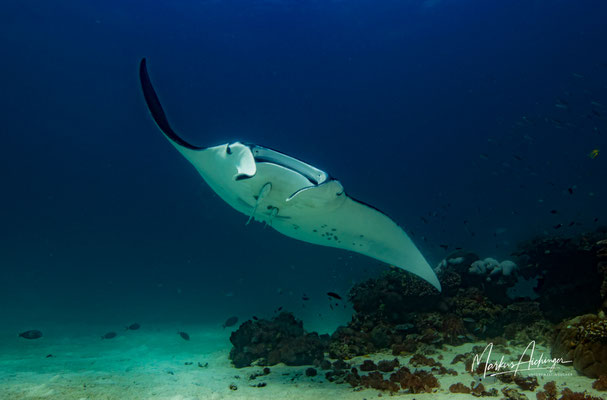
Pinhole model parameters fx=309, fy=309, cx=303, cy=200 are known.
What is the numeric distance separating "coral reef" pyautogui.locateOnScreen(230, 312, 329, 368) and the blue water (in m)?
8.28

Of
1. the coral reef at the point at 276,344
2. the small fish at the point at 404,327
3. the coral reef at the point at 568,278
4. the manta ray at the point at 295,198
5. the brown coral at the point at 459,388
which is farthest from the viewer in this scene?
the small fish at the point at 404,327

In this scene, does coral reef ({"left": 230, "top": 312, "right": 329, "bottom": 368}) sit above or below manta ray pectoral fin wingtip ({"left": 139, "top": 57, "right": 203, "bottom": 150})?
below

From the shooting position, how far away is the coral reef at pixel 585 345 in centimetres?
362

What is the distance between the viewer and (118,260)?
1838 inches

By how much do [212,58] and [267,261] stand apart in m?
28.5

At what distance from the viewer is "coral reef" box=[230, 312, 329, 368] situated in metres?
6.14

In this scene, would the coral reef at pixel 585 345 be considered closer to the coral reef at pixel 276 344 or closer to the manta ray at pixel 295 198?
the manta ray at pixel 295 198

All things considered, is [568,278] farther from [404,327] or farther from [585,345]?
[585,345]

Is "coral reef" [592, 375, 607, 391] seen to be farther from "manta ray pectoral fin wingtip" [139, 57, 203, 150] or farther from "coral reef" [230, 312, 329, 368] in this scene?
"manta ray pectoral fin wingtip" [139, 57, 203, 150]

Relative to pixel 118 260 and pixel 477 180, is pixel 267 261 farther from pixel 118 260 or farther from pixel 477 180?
pixel 477 180

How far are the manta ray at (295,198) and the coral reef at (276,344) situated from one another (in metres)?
2.26

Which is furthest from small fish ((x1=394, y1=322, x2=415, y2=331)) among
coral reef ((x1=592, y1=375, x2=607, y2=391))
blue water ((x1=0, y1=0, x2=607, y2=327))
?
blue water ((x1=0, y1=0, x2=607, y2=327))

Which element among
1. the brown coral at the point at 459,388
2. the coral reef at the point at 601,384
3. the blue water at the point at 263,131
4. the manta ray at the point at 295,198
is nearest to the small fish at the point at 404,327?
the manta ray at the point at 295,198

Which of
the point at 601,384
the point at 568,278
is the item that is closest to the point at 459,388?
the point at 601,384
